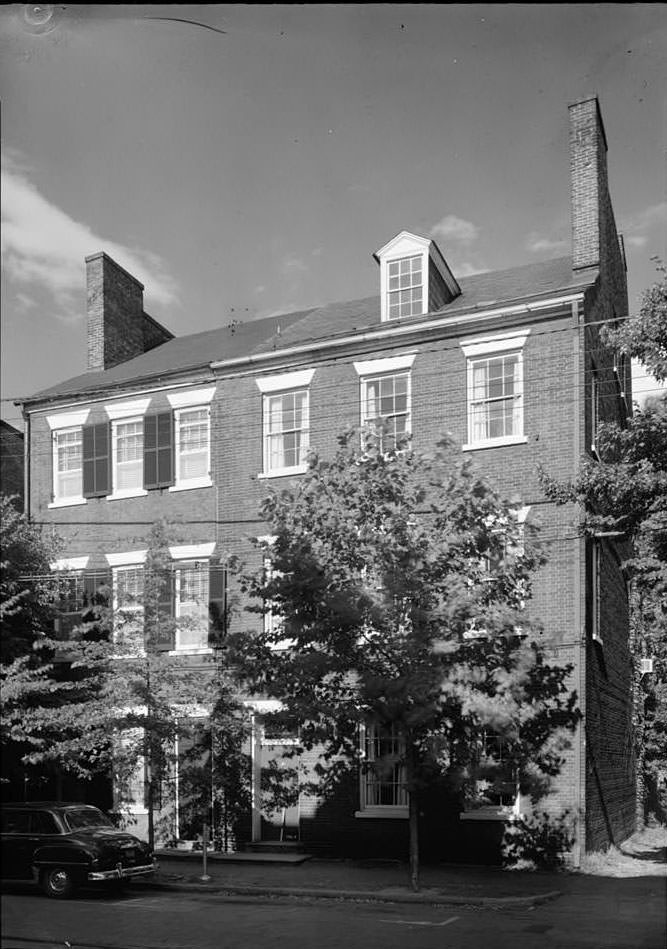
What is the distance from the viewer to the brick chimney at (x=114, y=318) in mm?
4332

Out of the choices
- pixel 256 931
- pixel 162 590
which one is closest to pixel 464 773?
pixel 256 931

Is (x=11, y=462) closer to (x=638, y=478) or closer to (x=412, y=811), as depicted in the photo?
(x=412, y=811)

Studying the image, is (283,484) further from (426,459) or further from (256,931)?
(256,931)

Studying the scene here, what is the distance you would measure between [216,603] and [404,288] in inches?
96.7

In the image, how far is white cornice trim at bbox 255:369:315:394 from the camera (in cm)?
519

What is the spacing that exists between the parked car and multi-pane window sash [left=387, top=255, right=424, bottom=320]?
3.02m

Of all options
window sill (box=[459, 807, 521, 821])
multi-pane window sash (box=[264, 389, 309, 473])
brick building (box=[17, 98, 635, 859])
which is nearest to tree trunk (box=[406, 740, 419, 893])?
brick building (box=[17, 98, 635, 859])

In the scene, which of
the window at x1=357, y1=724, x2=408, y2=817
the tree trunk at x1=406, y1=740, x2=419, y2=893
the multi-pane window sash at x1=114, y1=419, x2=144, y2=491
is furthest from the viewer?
the window at x1=357, y1=724, x2=408, y2=817

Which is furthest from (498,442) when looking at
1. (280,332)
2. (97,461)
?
(97,461)

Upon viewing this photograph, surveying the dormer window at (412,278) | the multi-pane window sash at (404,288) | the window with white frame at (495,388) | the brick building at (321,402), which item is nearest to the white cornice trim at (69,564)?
the brick building at (321,402)

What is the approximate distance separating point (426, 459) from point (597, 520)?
290cm

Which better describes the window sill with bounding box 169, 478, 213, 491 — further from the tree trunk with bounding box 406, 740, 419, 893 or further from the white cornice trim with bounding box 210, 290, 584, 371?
the tree trunk with bounding box 406, 740, 419, 893

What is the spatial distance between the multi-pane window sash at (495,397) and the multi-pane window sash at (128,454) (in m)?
1.69

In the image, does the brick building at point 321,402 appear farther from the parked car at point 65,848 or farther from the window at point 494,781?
the parked car at point 65,848
